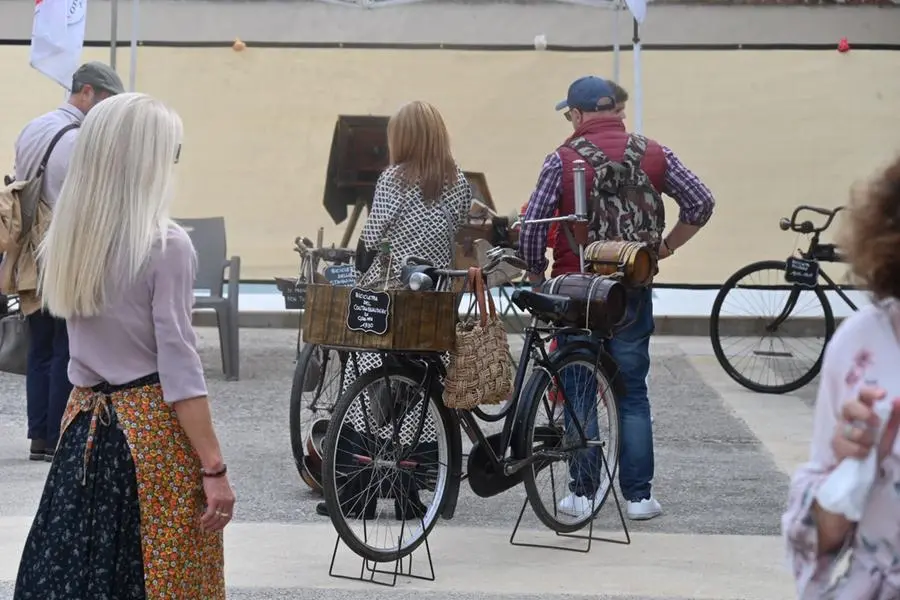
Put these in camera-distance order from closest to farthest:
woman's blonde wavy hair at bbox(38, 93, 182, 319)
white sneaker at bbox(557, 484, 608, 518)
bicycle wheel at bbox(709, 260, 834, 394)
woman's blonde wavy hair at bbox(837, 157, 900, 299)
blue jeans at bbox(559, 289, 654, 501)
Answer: woman's blonde wavy hair at bbox(837, 157, 900, 299), woman's blonde wavy hair at bbox(38, 93, 182, 319), white sneaker at bbox(557, 484, 608, 518), blue jeans at bbox(559, 289, 654, 501), bicycle wheel at bbox(709, 260, 834, 394)

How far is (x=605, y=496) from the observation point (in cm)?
600

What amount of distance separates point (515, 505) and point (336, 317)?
1895mm

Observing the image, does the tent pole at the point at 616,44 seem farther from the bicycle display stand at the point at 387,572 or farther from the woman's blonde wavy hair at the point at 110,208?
the woman's blonde wavy hair at the point at 110,208

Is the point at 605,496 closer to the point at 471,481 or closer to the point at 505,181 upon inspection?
the point at 471,481

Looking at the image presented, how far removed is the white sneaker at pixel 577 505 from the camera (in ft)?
19.3

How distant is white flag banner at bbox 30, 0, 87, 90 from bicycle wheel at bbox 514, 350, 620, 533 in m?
5.20

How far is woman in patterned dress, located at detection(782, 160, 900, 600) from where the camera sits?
2342 mm

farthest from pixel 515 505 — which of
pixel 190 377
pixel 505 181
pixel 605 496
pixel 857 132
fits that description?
pixel 857 132

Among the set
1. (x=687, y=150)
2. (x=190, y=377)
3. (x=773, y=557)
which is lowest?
(x=773, y=557)

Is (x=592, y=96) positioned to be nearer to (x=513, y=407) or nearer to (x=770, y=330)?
(x=513, y=407)

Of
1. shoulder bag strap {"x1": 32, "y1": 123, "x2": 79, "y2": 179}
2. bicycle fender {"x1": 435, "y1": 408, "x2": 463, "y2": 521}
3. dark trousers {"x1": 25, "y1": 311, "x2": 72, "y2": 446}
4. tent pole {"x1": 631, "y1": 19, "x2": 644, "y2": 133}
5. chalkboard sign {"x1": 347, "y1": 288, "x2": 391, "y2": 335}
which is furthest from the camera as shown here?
tent pole {"x1": 631, "y1": 19, "x2": 644, "y2": 133}

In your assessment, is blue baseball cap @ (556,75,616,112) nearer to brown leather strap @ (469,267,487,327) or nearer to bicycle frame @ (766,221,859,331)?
brown leather strap @ (469,267,487,327)

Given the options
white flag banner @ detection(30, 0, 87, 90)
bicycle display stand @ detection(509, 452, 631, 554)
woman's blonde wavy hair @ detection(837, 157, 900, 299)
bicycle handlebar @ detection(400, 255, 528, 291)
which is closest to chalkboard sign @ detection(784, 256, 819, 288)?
bicycle display stand @ detection(509, 452, 631, 554)

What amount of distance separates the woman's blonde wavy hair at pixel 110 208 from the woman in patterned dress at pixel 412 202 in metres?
2.71
